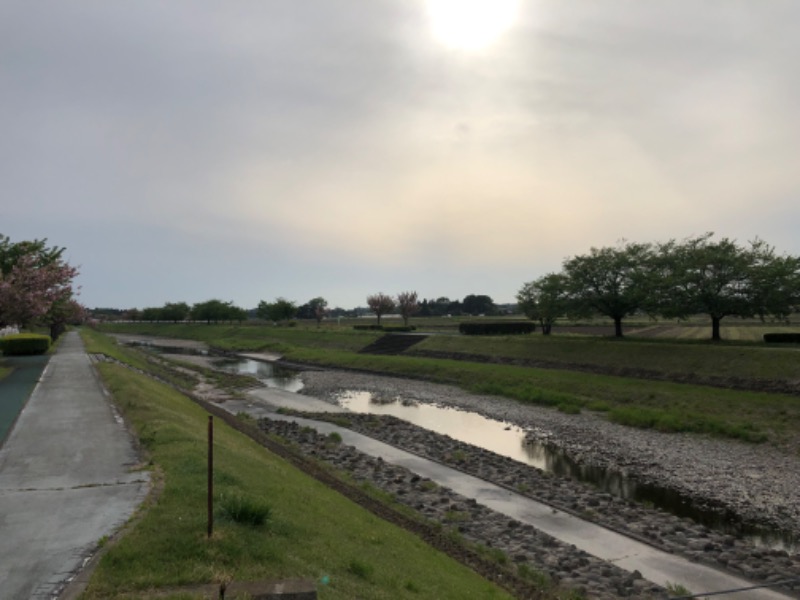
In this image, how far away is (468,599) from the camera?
8227mm

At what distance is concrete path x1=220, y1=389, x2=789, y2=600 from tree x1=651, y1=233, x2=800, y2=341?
26178 mm

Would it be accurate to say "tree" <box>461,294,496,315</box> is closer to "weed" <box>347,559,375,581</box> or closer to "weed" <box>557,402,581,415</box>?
"weed" <box>557,402,581,415</box>

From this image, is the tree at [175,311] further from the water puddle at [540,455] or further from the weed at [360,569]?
the weed at [360,569]

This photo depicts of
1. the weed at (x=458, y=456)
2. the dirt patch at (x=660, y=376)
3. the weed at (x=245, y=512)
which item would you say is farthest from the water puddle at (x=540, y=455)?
the weed at (x=245, y=512)

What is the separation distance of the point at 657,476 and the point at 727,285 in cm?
2379

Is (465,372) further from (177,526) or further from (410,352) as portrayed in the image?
(177,526)

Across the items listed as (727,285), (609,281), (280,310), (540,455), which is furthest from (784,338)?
(280,310)

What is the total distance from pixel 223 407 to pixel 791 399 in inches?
1121

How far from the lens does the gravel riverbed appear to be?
38.3 feet

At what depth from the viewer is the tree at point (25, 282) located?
87.4ft

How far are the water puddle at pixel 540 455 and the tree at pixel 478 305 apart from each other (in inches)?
5225

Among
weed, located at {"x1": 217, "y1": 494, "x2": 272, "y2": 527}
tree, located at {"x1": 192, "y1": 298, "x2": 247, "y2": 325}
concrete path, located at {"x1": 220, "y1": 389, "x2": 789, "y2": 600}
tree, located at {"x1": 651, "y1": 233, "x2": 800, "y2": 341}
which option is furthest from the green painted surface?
tree, located at {"x1": 192, "y1": 298, "x2": 247, "y2": 325}

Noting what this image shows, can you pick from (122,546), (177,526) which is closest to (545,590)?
(177,526)

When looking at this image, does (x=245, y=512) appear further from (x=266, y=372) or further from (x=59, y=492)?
(x=266, y=372)
